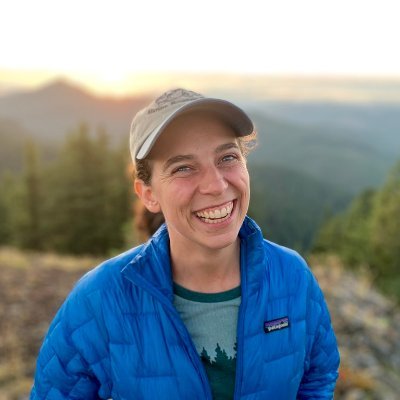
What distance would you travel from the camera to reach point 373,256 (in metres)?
29.9

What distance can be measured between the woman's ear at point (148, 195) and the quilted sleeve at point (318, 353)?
2.67ft

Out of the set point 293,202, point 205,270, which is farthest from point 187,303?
point 293,202

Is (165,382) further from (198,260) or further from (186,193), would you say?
(186,193)

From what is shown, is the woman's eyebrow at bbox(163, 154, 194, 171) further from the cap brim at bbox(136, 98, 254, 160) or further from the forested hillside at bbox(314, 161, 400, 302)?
the forested hillside at bbox(314, 161, 400, 302)

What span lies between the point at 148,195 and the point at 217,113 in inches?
20.4

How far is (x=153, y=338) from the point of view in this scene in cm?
190

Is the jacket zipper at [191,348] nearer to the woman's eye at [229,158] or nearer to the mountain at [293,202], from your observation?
the woman's eye at [229,158]

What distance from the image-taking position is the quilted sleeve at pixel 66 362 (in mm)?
1912

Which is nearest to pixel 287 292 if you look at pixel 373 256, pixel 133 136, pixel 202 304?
pixel 202 304

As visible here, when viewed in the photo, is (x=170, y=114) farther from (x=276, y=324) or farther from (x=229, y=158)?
(x=276, y=324)

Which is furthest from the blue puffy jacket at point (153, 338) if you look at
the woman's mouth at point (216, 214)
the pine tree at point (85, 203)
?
the pine tree at point (85, 203)

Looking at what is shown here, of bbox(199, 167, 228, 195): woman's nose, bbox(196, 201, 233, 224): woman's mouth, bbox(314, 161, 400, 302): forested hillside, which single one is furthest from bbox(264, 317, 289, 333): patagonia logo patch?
bbox(314, 161, 400, 302): forested hillside

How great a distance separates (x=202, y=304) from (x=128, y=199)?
1213 inches

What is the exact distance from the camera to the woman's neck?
2.06 meters
